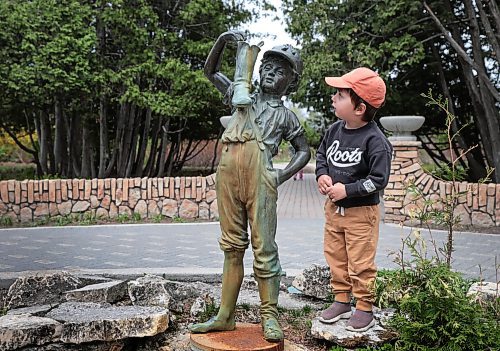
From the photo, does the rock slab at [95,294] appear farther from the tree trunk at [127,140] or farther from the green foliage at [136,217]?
the tree trunk at [127,140]

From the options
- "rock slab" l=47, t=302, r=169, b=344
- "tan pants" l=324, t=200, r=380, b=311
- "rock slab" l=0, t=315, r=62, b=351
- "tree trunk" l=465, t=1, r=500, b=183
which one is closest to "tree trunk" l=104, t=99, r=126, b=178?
"tree trunk" l=465, t=1, r=500, b=183

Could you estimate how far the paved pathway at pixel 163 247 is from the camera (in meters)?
6.62

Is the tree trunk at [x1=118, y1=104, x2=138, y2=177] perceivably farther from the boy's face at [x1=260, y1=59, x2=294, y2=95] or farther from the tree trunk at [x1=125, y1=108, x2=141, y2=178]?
the boy's face at [x1=260, y1=59, x2=294, y2=95]

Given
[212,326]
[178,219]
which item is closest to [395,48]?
[178,219]

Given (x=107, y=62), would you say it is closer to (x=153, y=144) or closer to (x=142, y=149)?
(x=142, y=149)

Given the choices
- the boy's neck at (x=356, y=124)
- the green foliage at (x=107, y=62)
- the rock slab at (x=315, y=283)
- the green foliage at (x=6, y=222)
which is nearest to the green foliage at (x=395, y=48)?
the green foliage at (x=107, y=62)

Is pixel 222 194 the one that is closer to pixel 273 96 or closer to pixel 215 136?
pixel 273 96

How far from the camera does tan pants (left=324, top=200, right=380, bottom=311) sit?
3.41 metres

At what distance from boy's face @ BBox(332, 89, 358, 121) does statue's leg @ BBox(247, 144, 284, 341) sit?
0.60 meters

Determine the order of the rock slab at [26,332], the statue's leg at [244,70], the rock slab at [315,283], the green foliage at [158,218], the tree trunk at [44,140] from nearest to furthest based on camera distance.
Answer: the rock slab at [26,332] → the statue's leg at [244,70] → the rock slab at [315,283] → the green foliage at [158,218] → the tree trunk at [44,140]

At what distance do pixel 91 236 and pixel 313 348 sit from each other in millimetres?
5898

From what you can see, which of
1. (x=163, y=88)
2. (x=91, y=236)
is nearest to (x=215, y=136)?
(x=163, y=88)

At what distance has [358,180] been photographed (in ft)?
11.1

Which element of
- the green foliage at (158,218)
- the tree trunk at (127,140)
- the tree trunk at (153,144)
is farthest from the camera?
the tree trunk at (153,144)
